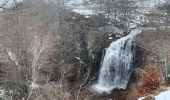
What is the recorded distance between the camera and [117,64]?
37.4 meters

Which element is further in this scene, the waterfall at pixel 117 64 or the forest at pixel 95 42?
the waterfall at pixel 117 64

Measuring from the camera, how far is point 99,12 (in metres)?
43.8

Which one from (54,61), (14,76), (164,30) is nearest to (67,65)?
(54,61)

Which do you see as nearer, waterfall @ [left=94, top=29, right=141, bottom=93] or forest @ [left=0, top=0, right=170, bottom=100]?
forest @ [left=0, top=0, right=170, bottom=100]

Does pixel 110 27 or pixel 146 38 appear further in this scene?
pixel 110 27

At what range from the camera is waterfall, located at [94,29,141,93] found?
36.5 meters

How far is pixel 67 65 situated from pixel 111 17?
9.57m

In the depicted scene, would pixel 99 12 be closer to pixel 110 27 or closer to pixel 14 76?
pixel 110 27

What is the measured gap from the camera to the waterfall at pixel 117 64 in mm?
36531

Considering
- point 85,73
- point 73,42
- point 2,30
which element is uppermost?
point 2,30

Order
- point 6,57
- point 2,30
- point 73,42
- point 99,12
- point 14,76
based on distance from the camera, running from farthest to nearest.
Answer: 1. point 99,12
2. point 73,42
3. point 2,30
4. point 6,57
5. point 14,76

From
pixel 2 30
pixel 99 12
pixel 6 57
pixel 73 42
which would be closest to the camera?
pixel 6 57

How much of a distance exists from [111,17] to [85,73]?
8.76 metres

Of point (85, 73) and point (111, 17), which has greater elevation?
point (111, 17)
